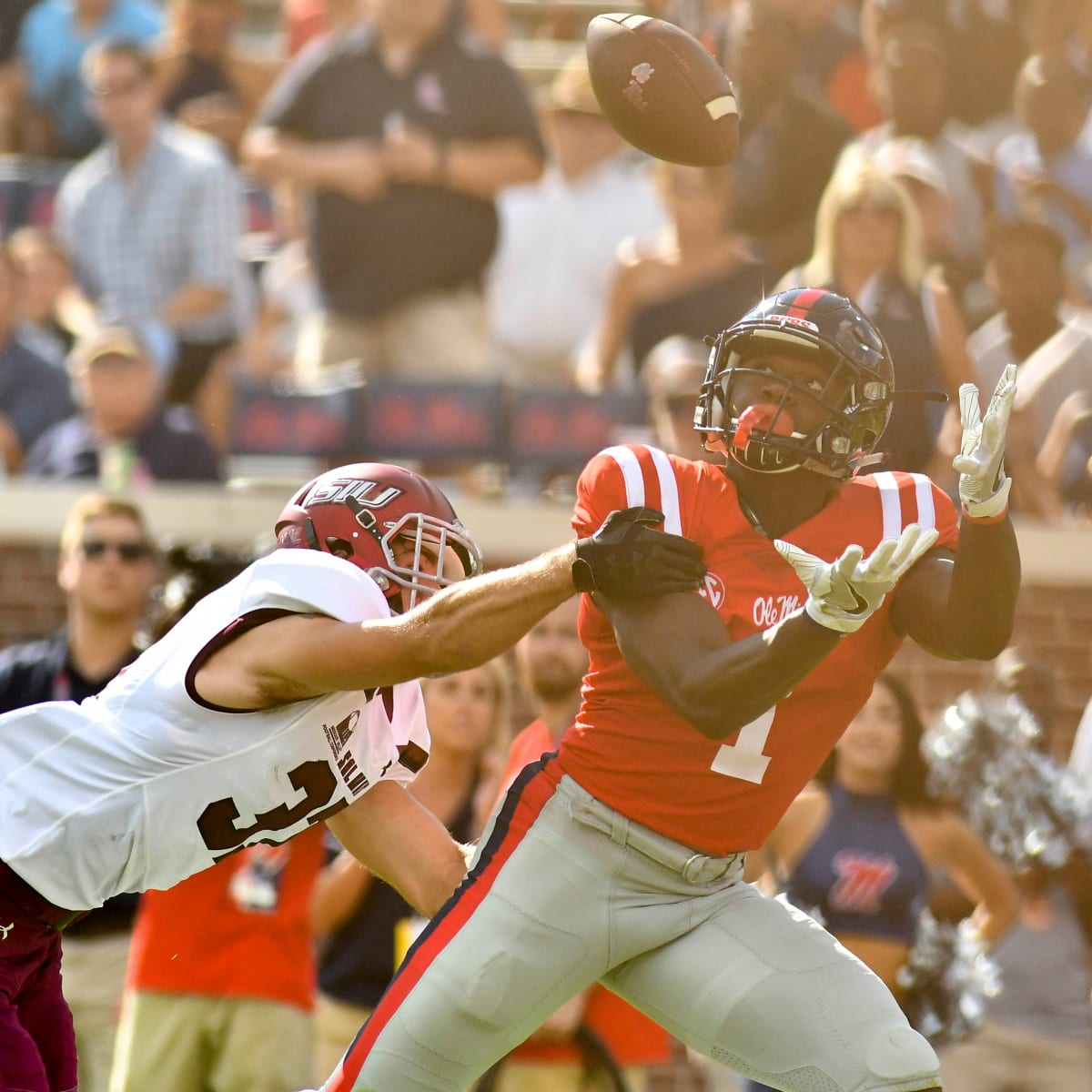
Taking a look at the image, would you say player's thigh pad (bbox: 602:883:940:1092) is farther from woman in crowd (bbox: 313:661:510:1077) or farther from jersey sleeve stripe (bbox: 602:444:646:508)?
woman in crowd (bbox: 313:661:510:1077)

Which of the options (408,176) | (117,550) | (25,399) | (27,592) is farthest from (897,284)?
(25,399)

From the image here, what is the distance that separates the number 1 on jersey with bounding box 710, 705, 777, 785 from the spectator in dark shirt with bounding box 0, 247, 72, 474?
4930 mm

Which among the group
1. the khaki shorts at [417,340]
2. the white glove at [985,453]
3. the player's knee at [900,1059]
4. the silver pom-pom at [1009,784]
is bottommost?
the silver pom-pom at [1009,784]

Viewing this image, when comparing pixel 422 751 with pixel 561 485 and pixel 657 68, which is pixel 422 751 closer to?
pixel 657 68

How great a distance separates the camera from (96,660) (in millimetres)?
6043

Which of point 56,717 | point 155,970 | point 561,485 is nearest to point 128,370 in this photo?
point 561,485

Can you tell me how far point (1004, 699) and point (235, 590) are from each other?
3.26 m

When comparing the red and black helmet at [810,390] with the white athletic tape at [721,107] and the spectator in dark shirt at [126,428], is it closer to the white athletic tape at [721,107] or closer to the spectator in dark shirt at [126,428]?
the white athletic tape at [721,107]

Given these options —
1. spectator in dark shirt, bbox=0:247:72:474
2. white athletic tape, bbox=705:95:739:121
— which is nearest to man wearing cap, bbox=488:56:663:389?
spectator in dark shirt, bbox=0:247:72:474

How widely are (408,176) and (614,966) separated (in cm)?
421

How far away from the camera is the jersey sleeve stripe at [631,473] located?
351cm

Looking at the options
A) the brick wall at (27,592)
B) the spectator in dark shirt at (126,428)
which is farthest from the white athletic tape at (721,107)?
the brick wall at (27,592)

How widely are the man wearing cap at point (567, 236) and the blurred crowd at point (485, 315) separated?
1 centimetres

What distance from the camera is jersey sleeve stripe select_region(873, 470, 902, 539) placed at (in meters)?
3.62
